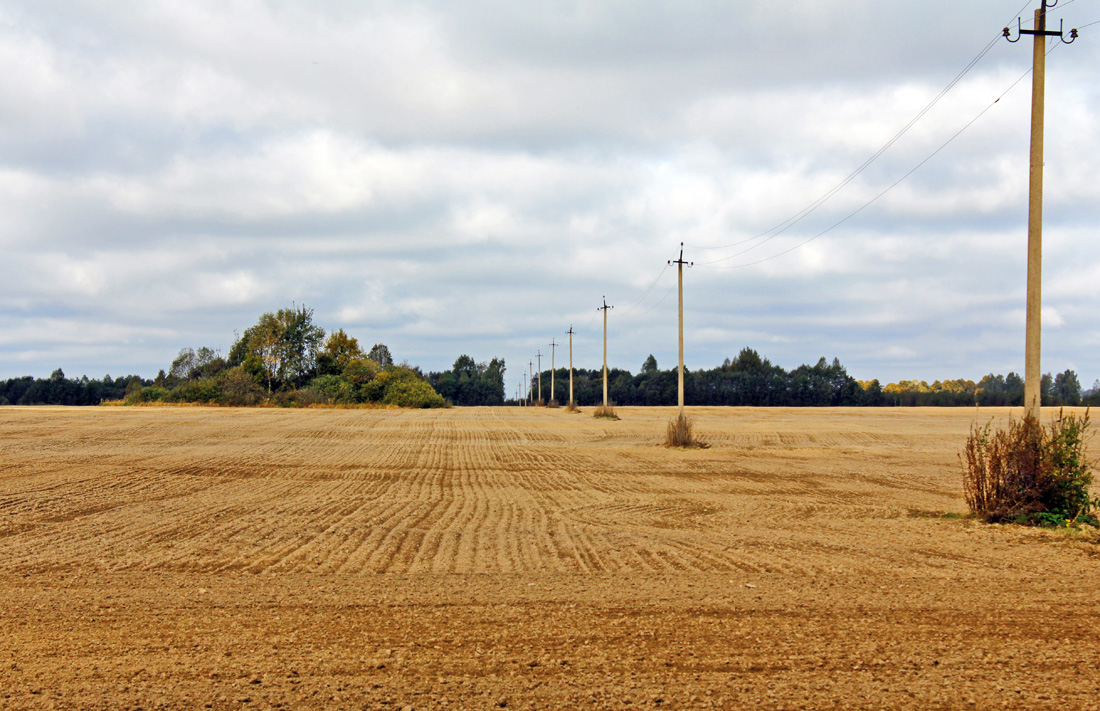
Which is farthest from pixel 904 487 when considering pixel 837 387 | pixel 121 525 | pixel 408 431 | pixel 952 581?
pixel 837 387

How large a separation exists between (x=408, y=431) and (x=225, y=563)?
100 feet

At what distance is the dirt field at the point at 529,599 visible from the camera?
5160mm

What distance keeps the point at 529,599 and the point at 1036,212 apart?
10.3 m

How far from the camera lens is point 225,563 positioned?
29.5 ft

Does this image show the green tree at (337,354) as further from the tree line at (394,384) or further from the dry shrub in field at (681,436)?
the dry shrub in field at (681,436)

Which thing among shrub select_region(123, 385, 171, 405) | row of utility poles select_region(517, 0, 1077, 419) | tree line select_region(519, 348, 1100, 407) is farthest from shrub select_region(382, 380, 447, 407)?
row of utility poles select_region(517, 0, 1077, 419)

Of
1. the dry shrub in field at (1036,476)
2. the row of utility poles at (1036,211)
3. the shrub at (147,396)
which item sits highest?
the row of utility poles at (1036,211)

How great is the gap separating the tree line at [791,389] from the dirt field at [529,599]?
370 feet

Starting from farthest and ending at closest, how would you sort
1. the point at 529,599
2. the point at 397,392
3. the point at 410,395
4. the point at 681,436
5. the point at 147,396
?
the point at 397,392
the point at 410,395
the point at 147,396
the point at 681,436
the point at 529,599

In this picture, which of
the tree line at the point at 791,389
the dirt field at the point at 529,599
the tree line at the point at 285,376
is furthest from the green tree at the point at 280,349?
the dirt field at the point at 529,599

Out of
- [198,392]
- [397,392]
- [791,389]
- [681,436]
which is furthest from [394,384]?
[791,389]

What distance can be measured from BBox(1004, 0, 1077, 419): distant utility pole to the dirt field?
2742 mm

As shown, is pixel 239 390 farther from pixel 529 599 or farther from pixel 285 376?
pixel 529 599

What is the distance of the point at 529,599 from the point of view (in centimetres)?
738
